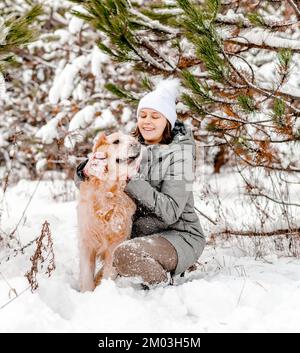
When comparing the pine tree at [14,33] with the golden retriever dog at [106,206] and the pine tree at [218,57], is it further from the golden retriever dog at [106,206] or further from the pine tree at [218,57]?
the golden retriever dog at [106,206]

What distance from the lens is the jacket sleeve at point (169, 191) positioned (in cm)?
253

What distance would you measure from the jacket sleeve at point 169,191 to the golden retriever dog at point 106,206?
3.7 inches

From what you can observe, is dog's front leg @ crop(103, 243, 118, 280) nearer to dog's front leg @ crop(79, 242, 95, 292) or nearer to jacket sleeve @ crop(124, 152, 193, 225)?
dog's front leg @ crop(79, 242, 95, 292)

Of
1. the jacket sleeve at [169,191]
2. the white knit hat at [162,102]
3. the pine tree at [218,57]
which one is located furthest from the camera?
the white knit hat at [162,102]

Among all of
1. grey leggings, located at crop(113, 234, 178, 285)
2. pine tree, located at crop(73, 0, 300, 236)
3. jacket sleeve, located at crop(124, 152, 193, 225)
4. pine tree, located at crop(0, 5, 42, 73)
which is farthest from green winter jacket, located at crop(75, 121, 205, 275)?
pine tree, located at crop(0, 5, 42, 73)

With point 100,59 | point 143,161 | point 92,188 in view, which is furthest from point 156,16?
point 100,59

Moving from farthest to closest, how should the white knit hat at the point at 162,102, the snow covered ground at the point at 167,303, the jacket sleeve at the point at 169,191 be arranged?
the white knit hat at the point at 162,102 → the jacket sleeve at the point at 169,191 → the snow covered ground at the point at 167,303

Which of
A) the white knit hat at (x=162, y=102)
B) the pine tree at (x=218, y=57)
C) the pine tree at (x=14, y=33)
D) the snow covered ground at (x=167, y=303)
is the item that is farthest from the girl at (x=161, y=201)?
the pine tree at (x=14, y=33)

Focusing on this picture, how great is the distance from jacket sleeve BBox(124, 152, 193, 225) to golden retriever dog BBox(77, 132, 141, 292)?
94 mm

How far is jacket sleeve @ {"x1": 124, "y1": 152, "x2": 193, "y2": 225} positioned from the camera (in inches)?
99.7

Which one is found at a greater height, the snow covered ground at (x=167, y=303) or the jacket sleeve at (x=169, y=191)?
the jacket sleeve at (x=169, y=191)

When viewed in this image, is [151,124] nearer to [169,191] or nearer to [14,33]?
[169,191]
